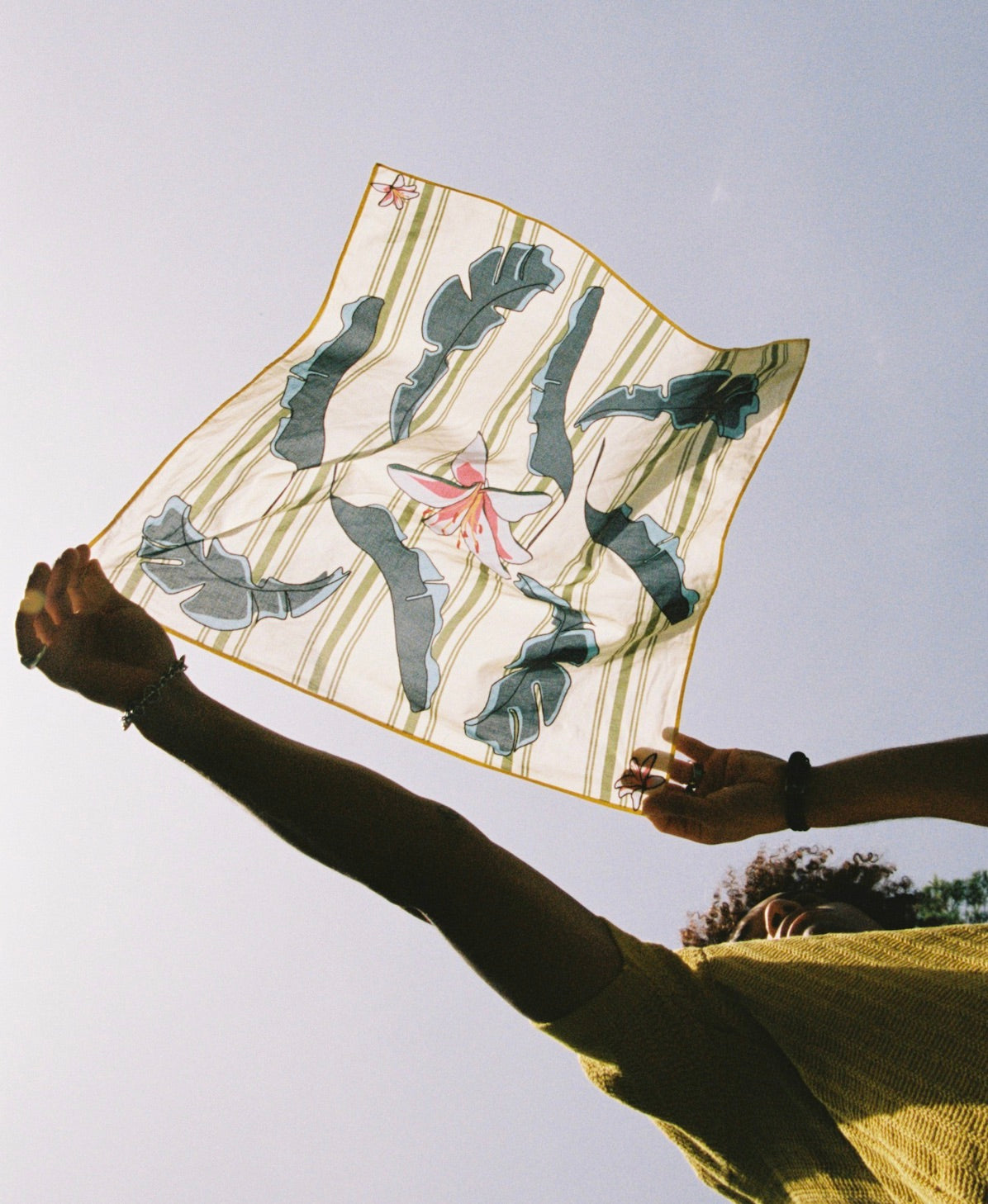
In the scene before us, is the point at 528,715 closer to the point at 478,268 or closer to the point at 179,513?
the point at 179,513

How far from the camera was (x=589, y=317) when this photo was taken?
3.90 meters

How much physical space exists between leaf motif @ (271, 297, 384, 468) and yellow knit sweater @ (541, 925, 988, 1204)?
2463 mm

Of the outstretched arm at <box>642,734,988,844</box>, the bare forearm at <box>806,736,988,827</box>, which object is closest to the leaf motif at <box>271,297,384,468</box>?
the outstretched arm at <box>642,734,988,844</box>

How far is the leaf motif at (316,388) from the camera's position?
3.62 metres

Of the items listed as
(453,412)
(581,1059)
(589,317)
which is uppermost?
(589,317)

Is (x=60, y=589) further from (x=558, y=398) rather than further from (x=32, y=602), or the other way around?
(x=558, y=398)

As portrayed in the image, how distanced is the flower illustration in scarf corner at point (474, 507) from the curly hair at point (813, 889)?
1.81 metres

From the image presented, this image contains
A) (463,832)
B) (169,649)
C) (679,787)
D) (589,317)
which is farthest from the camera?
(589,317)

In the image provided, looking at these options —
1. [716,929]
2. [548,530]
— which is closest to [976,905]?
[716,929]

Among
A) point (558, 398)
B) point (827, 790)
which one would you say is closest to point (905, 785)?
point (827, 790)

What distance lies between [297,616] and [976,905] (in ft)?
10.5

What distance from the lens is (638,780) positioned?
3170 mm

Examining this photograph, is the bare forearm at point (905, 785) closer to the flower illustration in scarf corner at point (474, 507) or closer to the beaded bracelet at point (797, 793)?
the beaded bracelet at point (797, 793)

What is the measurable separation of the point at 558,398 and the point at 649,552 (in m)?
0.77
